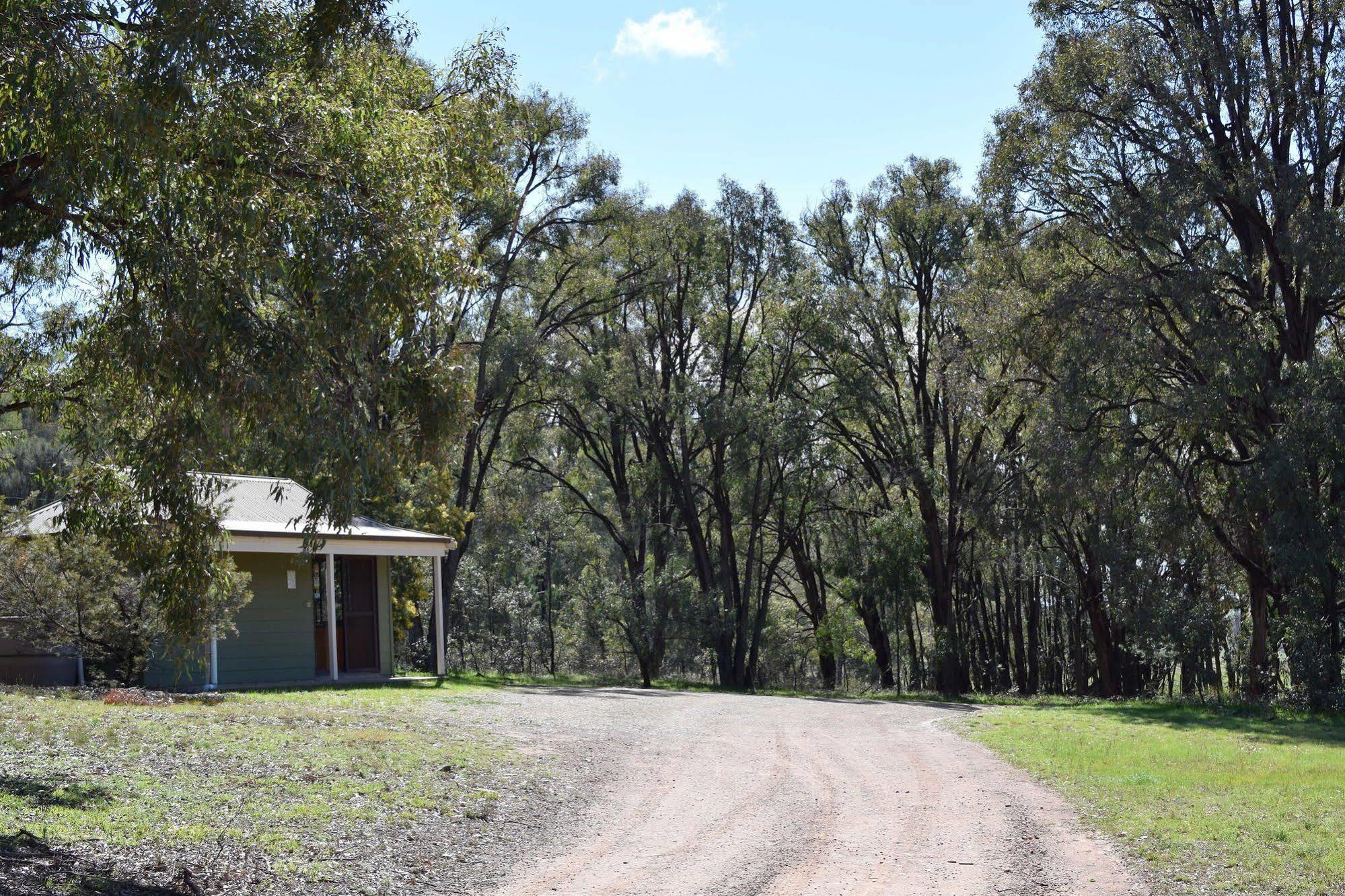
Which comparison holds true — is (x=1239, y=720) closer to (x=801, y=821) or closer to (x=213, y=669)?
(x=801, y=821)

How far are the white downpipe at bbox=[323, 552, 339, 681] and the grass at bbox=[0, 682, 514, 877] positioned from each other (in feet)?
19.9

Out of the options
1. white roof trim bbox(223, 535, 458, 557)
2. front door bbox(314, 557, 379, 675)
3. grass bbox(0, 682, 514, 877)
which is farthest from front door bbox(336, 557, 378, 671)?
grass bbox(0, 682, 514, 877)

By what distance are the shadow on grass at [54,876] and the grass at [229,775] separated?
0.86ft

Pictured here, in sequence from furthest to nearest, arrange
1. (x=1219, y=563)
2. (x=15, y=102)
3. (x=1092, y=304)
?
(x=1219, y=563)
(x=1092, y=304)
(x=15, y=102)

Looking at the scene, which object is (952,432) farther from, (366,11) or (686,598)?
(366,11)

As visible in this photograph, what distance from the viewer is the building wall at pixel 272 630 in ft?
59.5

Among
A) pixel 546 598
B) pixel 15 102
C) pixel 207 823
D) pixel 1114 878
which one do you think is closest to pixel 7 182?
pixel 15 102

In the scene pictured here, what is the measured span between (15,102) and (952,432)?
23169mm

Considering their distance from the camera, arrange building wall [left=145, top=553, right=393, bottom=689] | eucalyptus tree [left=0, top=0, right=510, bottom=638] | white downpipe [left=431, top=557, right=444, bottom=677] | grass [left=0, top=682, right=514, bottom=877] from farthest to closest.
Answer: white downpipe [left=431, top=557, right=444, bottom=677] → building wall [left=145, top=553, right=393, bottom=689] → grass [left=0, top=682, right=514, bottom=877] → eucalyptus tree [left=0, top=0, right=510, bottom=638]

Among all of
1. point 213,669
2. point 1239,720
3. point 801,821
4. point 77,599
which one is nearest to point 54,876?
point 801,821

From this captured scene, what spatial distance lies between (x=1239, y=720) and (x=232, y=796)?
13693 mm

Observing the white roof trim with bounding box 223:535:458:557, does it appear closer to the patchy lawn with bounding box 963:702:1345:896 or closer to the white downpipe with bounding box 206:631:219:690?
the white downpipe with bounding box 206:631:219:690

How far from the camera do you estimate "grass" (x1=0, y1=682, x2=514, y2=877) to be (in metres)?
6.86

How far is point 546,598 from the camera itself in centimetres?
4288
